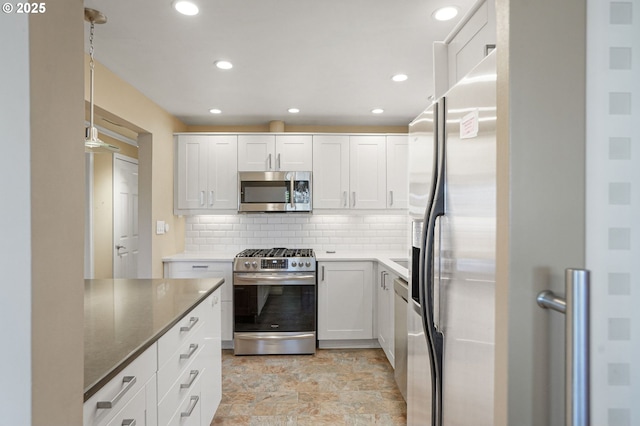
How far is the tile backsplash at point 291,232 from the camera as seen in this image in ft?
13.8

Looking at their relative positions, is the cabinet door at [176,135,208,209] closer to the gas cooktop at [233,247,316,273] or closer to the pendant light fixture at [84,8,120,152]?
the gas cooktop at [233,247,316,273]

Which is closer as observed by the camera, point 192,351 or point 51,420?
point 51,420

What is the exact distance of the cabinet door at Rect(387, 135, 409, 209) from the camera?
3977 mm

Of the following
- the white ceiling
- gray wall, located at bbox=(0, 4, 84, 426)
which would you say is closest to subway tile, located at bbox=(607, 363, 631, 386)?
gray wall, located at bbox=(0, 4, 84, 426)

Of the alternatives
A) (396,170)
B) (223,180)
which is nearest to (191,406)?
Answer: (223,180)

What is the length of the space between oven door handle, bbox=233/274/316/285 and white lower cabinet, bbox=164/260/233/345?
0.14 meters

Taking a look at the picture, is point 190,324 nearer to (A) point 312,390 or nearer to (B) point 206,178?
(A) point 312,390

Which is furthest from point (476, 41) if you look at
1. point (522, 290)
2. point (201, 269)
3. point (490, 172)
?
point (201, 269)

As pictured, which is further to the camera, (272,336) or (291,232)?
(291,232)

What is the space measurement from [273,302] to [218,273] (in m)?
0.64

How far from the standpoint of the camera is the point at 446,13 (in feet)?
6.18

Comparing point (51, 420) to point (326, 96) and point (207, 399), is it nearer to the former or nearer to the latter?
point (207, 399)

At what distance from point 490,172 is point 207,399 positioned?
6.44 feet

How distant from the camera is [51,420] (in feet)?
1.98
